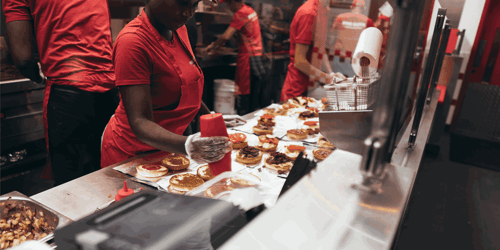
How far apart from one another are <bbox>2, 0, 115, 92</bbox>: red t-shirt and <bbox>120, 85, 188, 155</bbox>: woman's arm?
1104 mm

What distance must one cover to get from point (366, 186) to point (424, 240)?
2477 mm

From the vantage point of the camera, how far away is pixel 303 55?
3.11m

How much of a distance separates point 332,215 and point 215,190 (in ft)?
0.86

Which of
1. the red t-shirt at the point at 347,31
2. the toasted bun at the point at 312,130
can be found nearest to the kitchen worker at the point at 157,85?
the toasted bun at the point at 312,130

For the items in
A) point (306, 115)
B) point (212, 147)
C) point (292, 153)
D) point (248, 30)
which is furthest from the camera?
point (248, 30)

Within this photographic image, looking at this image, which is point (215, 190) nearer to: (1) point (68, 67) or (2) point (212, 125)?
(2) point (212, 125)

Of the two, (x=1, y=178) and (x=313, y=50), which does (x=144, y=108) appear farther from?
(x=1, y=178)

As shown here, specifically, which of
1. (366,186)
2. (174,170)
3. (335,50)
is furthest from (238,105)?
(366,186)

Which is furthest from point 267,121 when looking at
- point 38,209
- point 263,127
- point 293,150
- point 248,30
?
point 248,30

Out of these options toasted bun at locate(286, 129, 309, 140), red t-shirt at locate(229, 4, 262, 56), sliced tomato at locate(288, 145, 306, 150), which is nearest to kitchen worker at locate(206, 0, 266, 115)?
red t-shirt at locate(229, 4, 262, 56)

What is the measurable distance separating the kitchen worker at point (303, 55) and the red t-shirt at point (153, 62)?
5.20 ft

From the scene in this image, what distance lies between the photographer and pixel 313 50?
315cm

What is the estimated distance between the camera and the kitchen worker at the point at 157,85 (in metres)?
1.37

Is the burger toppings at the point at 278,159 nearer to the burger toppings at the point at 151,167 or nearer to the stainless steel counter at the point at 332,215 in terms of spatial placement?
the burger toppings at the point at 151,167
